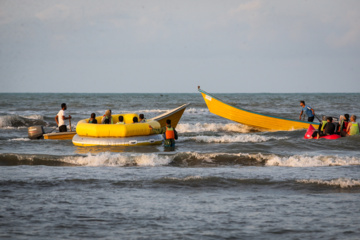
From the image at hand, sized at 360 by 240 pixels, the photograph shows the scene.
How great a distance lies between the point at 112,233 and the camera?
6.27m

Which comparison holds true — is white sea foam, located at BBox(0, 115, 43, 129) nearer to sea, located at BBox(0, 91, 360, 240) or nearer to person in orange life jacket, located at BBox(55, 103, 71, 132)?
person in orange life jacket, located at BBox(55, 103, 71, 132)

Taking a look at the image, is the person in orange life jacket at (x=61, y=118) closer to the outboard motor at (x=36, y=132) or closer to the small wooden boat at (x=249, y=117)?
the outboard motor at (x=36, y=132)

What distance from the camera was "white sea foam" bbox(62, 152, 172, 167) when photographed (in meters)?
12.7

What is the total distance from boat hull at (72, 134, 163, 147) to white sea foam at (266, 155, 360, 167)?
4.38 meters

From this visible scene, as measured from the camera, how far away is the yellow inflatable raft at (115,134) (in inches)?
590

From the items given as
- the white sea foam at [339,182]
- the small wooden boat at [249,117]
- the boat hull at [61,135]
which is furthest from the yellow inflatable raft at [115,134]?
the white sea foam at [339,182]

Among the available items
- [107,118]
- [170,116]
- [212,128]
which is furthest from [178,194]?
Answer: [212,128]

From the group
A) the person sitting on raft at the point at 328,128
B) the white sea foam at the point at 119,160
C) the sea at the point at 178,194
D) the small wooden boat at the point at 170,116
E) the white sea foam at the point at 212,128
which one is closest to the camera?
the sea at the point at 178,194

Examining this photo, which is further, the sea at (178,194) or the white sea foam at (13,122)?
the white sea foam at (13,122)

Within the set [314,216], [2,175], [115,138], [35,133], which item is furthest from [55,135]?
[314,216]

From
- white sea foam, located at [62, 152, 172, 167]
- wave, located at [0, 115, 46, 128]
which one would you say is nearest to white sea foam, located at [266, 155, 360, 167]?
white sea foam, located at [62, 152, 172, 167]

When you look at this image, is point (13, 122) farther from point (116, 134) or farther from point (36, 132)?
point (116, 134)

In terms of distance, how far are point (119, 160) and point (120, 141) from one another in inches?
83.2

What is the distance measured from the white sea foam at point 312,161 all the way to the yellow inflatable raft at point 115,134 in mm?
4547
